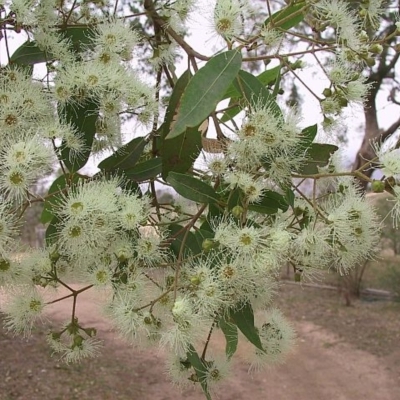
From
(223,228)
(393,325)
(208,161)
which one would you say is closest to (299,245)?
(223,228)

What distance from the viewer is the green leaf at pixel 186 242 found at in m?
0.91

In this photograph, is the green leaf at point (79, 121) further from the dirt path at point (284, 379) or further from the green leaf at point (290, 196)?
the dirt path at point (284, 379)

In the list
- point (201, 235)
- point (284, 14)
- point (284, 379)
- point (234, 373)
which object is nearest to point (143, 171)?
point (201, 235)

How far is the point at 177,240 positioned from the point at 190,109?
258 millimetres

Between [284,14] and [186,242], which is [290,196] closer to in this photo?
[186,242]

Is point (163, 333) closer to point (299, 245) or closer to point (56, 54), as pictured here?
point (299, 245)

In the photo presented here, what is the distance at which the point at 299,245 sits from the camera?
31.2 inches

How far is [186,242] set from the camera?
36.8 inches

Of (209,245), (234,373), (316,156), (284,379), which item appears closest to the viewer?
(209,245)

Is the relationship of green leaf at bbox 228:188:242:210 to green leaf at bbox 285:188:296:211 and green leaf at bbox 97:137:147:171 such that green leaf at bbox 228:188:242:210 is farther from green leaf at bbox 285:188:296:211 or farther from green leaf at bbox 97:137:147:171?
green leaf at bbox 97:137:147:171

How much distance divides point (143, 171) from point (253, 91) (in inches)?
9.1

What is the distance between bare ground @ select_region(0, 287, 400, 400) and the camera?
391 cm

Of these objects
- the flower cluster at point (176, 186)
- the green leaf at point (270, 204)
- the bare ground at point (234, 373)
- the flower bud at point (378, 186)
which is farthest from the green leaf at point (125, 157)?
the bare ground at point (234, 373)

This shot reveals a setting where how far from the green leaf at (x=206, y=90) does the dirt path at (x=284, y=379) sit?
3057 millimetres
